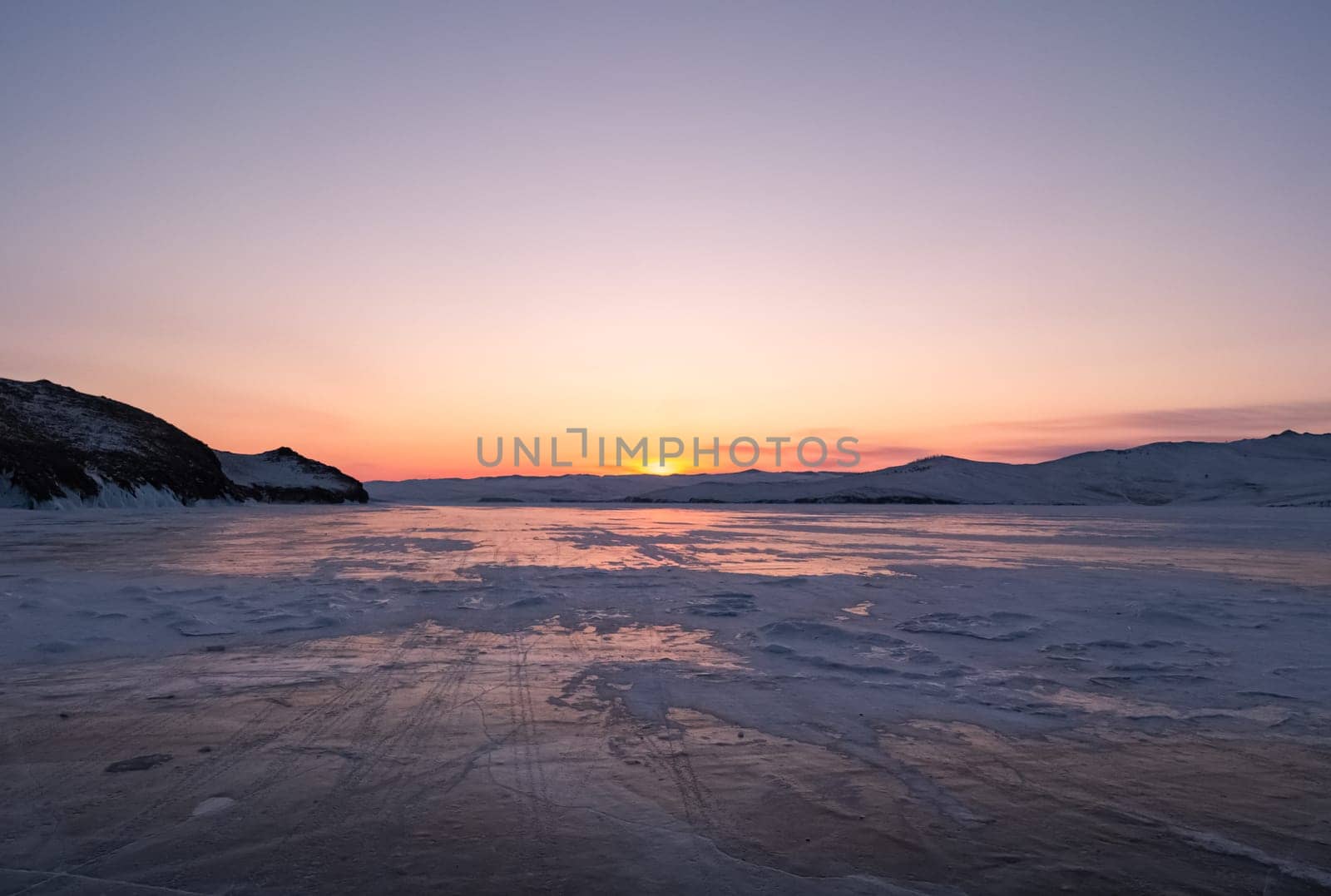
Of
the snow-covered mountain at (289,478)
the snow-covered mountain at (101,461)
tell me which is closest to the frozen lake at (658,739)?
the snow-covered mountain at (101,461)

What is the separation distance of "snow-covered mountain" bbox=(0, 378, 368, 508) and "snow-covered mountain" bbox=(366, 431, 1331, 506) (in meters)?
23.2

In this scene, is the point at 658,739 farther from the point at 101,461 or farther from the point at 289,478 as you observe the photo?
the point at 289,478

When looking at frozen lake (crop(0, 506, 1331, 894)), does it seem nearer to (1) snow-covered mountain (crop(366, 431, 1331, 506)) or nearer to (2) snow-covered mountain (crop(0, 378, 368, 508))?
(2) snow-covered mountain (crop(0, 378, 368, 508))

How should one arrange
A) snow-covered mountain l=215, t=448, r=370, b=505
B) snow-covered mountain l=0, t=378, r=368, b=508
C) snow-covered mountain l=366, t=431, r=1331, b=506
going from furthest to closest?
snow-covered mountain l=366, t=431, r=1331, b=506, snow-covered mountain l=215, t=448, r=370, b=505, snow-covered mountain l=0, t=378, r=368, b=508

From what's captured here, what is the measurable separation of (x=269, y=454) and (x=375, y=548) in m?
60.9

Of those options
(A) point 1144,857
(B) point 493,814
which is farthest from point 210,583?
(A) point 1144,857

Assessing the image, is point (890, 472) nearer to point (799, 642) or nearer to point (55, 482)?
point (55, 482)

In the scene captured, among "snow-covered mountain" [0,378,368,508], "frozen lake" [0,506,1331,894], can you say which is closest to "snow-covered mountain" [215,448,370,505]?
"snow-covered mountain" [0,378,368,508]

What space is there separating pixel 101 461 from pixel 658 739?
4442cm

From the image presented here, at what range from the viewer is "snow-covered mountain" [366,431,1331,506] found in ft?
255

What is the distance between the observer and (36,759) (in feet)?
11.4

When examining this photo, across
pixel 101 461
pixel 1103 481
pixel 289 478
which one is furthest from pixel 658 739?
pixel 1103 481

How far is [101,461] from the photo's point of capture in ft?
124

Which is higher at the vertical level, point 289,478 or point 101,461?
point 101,461
